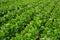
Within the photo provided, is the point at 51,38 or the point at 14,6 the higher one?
the point at 14,6

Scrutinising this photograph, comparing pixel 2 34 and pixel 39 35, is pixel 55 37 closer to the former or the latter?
pixel 39 35

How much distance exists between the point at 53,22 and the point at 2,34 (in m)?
3.63

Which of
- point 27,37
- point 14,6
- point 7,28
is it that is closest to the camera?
point 27,37

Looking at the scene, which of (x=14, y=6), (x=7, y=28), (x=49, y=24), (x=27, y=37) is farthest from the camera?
(x=14, y=6)

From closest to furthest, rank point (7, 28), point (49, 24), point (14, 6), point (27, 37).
Result: 1. point (27, 37)
2. point (7, 28)
3. point (49, 24)
4. point (14, 6)

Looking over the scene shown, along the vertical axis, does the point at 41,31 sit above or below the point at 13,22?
below

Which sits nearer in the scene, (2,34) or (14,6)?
(2,34)

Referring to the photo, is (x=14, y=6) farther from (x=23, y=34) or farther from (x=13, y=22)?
(x=23, y=34)

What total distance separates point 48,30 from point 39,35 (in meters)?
0.61

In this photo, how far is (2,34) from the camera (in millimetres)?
9273

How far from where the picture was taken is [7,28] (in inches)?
388

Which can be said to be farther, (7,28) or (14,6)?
(14,6)

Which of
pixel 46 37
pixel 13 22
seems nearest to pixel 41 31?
pixel 46 37

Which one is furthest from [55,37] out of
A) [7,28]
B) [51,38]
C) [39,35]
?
[7,28]
